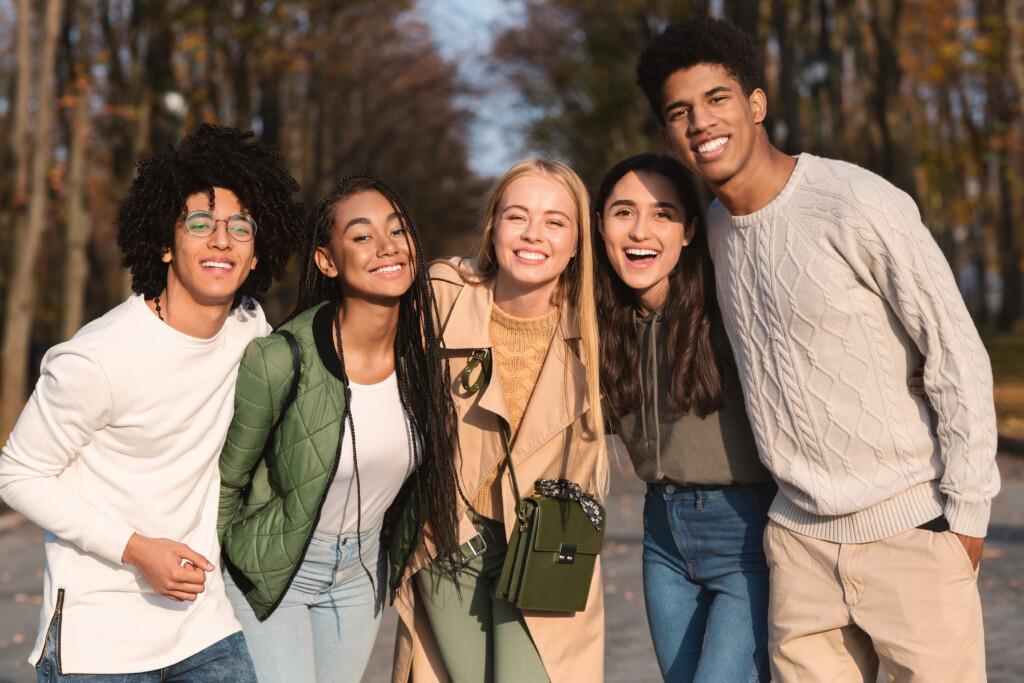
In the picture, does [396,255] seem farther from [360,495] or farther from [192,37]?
[192,37]

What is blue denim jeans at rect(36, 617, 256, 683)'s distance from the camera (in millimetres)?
3395

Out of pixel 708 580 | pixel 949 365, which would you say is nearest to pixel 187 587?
pixel 708 580

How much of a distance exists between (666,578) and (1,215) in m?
A: 22.2

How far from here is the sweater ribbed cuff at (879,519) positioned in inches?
147

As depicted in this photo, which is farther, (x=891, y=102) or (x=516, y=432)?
(x=891, y=102)

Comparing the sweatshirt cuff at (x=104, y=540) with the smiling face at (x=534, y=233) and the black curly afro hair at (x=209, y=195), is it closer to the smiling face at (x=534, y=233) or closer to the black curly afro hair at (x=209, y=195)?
the black curly afro hair at (x=209, y=195)

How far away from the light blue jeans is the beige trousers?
1.30 metres

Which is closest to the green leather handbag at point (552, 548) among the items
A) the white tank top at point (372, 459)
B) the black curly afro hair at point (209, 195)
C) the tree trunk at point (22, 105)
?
the white tank top at point (372, 459)

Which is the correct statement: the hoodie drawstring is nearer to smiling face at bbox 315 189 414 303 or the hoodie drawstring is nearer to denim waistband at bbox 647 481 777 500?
denim waistband at bbox 647 481 777 500

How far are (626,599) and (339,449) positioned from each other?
4621 mm

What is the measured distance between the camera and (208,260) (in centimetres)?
378

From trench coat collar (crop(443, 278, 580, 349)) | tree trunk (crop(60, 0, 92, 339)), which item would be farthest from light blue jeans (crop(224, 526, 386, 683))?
tree trunk (crop(60, 0, 92, 339))

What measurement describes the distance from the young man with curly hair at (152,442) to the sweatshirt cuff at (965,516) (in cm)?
207

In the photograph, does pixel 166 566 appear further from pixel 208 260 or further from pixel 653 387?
pixel 653 387
